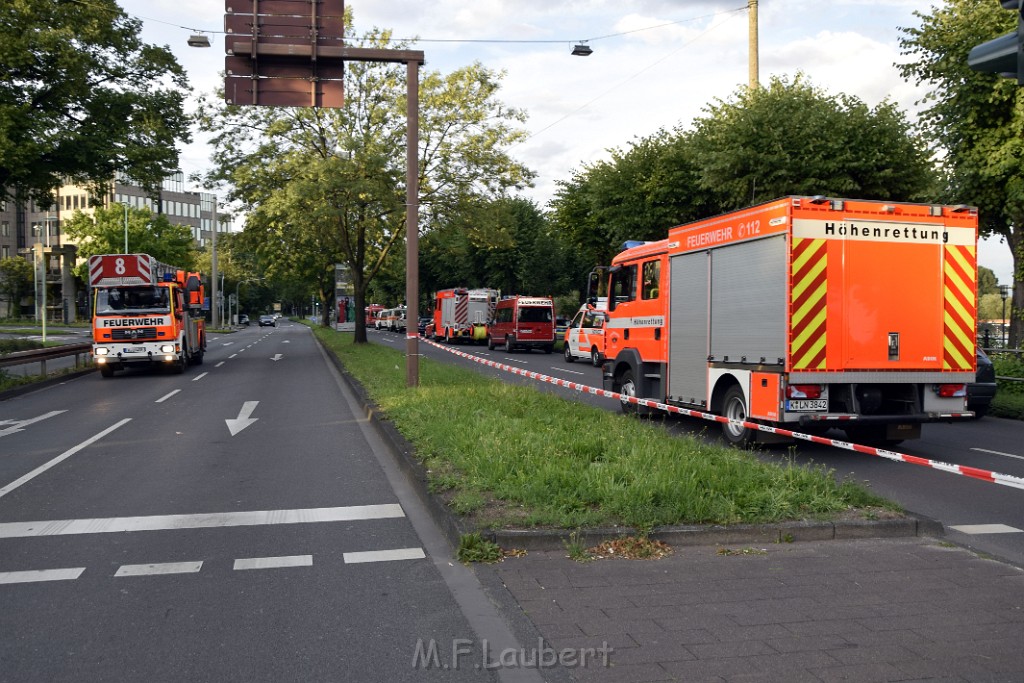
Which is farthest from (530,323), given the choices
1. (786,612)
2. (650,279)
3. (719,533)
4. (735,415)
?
(786,612)

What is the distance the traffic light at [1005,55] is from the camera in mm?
5152

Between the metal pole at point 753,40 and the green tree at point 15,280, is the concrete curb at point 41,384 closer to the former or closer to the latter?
the metal pole at point 753,40

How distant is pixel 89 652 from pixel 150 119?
2279 centimetres

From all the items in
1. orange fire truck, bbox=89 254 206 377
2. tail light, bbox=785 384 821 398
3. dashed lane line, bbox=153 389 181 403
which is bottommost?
dashed lane line, bbox=153 389 181 403

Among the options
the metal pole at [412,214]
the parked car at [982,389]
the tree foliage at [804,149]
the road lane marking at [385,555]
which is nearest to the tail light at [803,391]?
the road lane marking at [385,555]

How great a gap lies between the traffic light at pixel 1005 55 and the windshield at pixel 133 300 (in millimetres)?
20368

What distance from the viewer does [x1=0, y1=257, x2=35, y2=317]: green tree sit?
78688 mm

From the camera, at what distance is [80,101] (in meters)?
23.0

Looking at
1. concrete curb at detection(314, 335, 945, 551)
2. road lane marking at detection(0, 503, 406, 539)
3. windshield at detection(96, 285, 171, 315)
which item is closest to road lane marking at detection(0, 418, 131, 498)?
road lane marking at detection(0, 503, 406, 539)

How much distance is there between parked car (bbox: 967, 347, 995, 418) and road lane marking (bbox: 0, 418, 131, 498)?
13528mm

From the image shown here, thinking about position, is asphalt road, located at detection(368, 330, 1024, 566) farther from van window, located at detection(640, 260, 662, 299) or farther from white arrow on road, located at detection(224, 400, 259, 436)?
white arrow on road, located at detection(224, 400, 259, 436)

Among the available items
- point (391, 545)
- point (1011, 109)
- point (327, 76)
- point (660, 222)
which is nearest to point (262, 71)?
point (327, 76)

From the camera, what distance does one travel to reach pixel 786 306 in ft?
32.3

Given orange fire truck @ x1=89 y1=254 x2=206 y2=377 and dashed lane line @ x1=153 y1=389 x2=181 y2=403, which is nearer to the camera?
dashed lane line @ x1=153 y1=389 x2=181 y2=403
